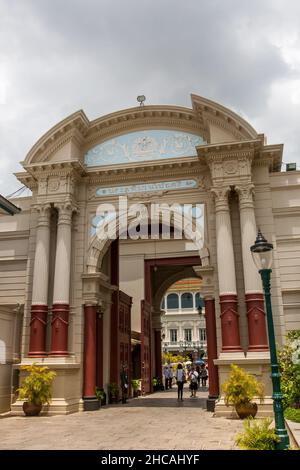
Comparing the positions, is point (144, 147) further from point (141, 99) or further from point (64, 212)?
point (64, 212)

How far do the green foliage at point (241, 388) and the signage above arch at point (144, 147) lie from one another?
23.9 feet

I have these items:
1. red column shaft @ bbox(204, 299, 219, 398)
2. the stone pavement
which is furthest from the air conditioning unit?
the stone pavement

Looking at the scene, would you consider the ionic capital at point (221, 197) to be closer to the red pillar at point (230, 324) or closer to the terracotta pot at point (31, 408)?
the red pillar at point (230, 324)

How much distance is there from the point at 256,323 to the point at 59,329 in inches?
235

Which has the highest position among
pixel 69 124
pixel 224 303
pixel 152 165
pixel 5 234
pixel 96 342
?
pixel 69 124

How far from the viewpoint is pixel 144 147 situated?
50.5ft

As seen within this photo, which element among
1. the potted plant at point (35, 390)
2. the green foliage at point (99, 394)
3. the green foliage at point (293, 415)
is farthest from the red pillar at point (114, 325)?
the green foliage at point (293, 415)

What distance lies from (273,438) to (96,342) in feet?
32.3

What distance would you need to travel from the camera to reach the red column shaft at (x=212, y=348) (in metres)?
12.9

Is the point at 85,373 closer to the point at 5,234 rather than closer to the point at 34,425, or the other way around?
the point at 34,425

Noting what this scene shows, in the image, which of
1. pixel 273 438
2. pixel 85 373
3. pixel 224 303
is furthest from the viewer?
pixel 85 373

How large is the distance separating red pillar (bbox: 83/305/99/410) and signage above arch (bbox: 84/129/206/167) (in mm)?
5203
